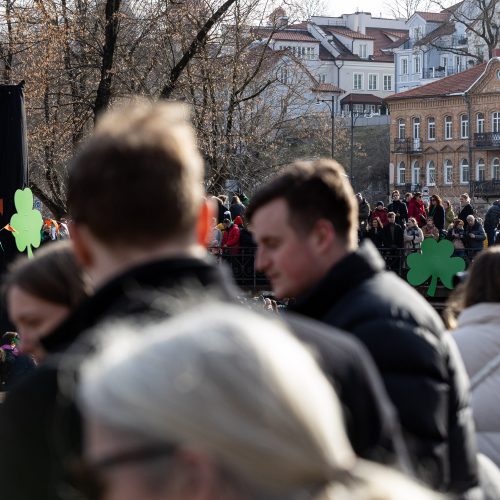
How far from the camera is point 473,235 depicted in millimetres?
25078

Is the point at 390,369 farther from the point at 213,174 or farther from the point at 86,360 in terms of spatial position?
the point at 213,174

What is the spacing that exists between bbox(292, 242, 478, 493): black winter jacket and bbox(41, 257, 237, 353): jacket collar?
0.58 metres

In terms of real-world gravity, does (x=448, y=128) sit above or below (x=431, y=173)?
above

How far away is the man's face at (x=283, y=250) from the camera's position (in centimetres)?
323

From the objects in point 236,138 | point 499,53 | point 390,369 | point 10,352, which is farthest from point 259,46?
point 499,53

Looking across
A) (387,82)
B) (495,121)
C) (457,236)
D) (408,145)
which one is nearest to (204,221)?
(457,236)

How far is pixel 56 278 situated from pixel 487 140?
278 feet

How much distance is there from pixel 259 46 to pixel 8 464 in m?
31.3

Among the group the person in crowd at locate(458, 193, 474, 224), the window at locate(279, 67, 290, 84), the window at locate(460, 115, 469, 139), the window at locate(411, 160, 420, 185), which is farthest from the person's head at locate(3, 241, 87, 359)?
the window at locate(411, 160, 420, 185)

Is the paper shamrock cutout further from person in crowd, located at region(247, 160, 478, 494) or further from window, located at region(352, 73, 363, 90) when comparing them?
window, located at region(352, 73, 363, 90)

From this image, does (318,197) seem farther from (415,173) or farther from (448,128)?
(415,173)

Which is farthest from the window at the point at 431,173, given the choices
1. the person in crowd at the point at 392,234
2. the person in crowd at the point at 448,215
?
the person in crowd at the point at 392,234

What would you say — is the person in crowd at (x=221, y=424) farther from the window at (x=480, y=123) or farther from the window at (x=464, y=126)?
the window at (x=464, y=126)

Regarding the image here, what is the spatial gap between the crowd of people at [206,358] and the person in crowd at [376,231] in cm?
2215
